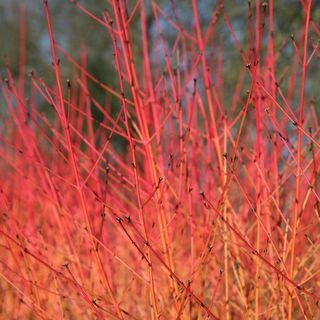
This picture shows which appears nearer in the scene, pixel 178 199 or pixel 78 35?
pixel 178 199

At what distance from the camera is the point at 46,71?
276 inches

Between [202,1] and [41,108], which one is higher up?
[202,1]

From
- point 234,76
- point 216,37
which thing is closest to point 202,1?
point 216,37

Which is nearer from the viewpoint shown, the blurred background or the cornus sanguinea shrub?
the cornus sanguinea shrub

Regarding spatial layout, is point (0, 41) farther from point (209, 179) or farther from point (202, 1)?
point (209, 179)

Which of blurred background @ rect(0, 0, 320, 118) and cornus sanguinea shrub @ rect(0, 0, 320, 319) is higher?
cornus sanguinea shrub @ rect(0, 0, 320, 319)

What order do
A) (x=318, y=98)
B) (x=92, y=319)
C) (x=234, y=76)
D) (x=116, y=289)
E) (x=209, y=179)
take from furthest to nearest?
1. (x=234, y=76)
2. (x=318, y=98)
3. (x=116, y=289)
4. (x=92, y=319)
5. (x=209, y=179)

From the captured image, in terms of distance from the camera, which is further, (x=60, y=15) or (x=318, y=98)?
(x=60, y=15)

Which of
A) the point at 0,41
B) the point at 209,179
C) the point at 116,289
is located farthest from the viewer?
the point at 0,41

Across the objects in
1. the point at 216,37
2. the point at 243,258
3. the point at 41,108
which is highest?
the point at 216,37

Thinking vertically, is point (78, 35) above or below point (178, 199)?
below

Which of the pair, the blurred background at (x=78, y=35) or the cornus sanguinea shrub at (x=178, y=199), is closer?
the cornus sanguinea shrub at (x=178, y=199)

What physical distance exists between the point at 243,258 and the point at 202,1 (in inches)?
126

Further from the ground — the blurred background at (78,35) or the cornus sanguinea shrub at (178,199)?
the cornus sanguinea shrub at (178,199)
